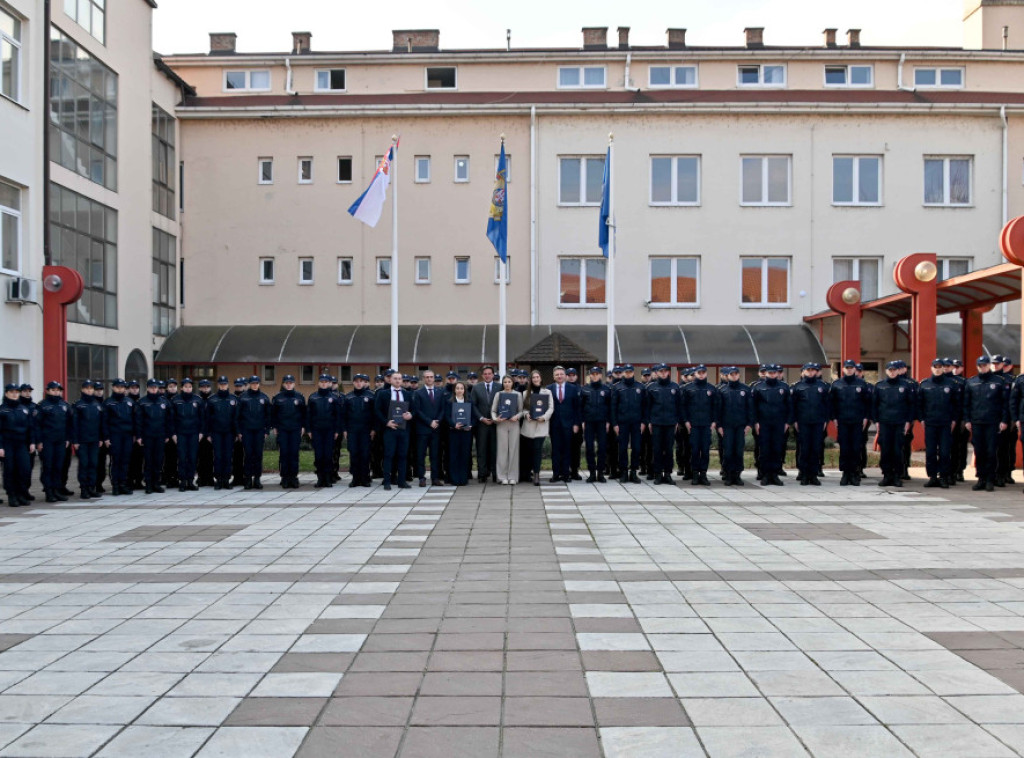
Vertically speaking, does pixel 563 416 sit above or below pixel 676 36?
below

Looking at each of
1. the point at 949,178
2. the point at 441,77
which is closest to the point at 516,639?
the point at 949,178

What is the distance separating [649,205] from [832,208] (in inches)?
228

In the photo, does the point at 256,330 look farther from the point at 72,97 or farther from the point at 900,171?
the point at 900,171

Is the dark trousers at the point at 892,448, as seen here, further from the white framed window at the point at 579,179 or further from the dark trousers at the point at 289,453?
the white framed window at the point at 579,179

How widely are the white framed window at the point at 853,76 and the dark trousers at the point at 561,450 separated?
24.3m

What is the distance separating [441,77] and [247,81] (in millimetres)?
7199

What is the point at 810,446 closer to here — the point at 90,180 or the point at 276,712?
the point at 276,712

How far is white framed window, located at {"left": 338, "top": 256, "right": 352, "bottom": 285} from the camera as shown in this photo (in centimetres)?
3083

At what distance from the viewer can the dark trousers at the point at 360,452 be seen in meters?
15.1

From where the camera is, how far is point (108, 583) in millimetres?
7578

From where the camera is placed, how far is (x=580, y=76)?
34.1m

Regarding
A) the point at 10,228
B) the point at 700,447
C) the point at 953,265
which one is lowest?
the point at 700,447

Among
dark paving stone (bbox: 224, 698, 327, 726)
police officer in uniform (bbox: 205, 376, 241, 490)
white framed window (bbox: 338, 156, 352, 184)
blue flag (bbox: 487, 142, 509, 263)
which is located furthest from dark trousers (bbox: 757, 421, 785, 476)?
white framed window (bbox: 338, 156, 352, 184)

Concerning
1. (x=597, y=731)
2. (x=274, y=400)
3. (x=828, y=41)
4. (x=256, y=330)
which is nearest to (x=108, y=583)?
(x=597, y=731)
